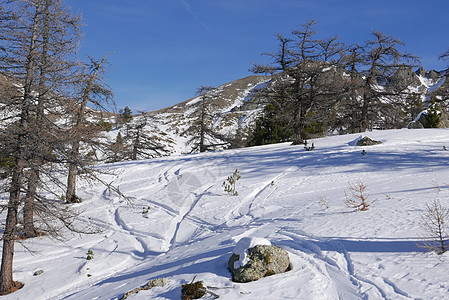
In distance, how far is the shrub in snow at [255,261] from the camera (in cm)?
458

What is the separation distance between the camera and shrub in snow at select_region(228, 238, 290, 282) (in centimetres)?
458

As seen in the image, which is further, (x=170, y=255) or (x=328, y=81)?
(x=328, y=81)

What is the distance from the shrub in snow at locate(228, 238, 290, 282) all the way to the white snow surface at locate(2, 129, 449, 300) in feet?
0.54

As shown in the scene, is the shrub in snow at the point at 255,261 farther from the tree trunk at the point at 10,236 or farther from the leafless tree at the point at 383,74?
the leafless tree at the point at 383,74

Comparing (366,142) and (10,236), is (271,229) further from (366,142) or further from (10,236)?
(366,142)

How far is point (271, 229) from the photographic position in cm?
723

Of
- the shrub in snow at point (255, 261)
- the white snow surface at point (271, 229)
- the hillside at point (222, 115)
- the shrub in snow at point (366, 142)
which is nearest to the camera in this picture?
the white snow surface at point (271, 229)

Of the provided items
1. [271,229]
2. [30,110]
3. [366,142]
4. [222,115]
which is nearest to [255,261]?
[271,229]

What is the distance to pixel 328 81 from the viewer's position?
778 inches

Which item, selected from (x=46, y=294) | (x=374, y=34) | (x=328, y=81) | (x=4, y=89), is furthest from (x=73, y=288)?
(x=374, y=34)

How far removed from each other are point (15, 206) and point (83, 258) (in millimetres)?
2688

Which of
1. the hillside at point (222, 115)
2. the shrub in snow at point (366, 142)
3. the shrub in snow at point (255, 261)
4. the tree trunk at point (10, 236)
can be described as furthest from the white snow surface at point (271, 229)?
the hillside at point (222, 115)

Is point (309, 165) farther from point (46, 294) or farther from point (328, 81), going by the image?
point (46, 294)

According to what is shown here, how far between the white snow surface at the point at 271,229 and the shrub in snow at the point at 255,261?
0.16m
